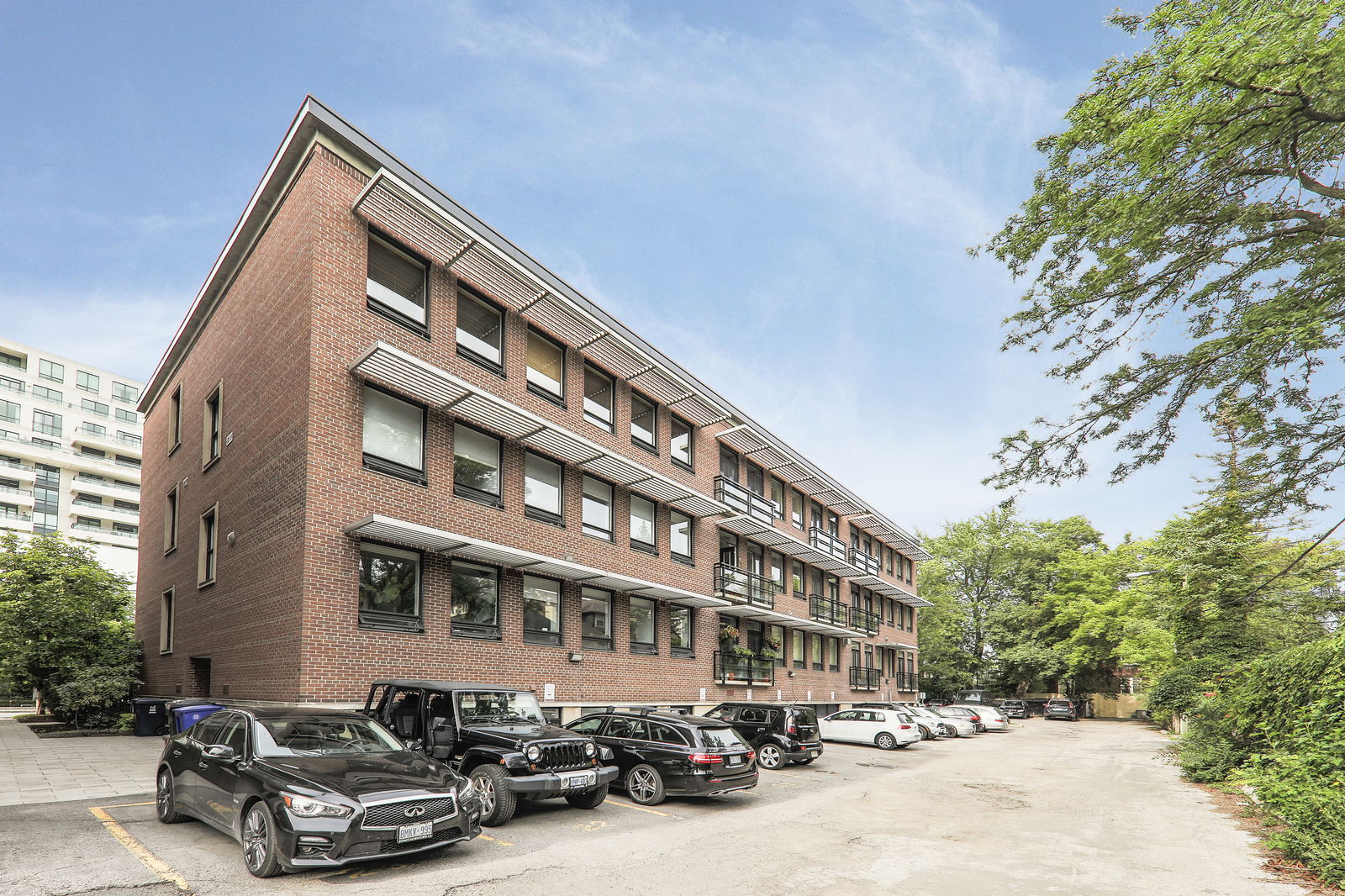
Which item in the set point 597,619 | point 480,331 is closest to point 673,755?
point 597,619

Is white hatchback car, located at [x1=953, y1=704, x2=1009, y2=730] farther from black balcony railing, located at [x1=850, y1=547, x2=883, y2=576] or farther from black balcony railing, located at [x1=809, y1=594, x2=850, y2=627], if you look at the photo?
black balcony railing, located at [x1=850, y1=547, x2=883, y2=576]

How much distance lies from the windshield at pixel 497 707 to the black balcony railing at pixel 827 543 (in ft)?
75.3

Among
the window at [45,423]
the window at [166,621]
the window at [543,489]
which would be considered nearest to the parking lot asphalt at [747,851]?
the window at [543,489]

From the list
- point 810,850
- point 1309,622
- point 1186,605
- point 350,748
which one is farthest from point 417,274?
point 1309,622

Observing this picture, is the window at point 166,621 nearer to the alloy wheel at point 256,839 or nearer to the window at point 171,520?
the window at point 171,520

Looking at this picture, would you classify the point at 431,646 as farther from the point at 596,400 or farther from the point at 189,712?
the point at 596,400

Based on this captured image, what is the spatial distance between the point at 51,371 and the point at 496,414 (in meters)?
71.8

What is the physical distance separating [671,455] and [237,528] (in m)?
11.9

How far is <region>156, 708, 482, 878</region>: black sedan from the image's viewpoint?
6.86m

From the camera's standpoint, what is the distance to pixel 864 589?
4078cm

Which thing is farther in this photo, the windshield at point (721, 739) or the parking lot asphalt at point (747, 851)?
the windshield at point (721, 739)

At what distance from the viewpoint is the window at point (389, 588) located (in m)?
14.4

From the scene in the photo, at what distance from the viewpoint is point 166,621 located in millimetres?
22562

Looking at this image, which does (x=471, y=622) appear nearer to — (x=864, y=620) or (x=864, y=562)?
(x=864, y=620)
